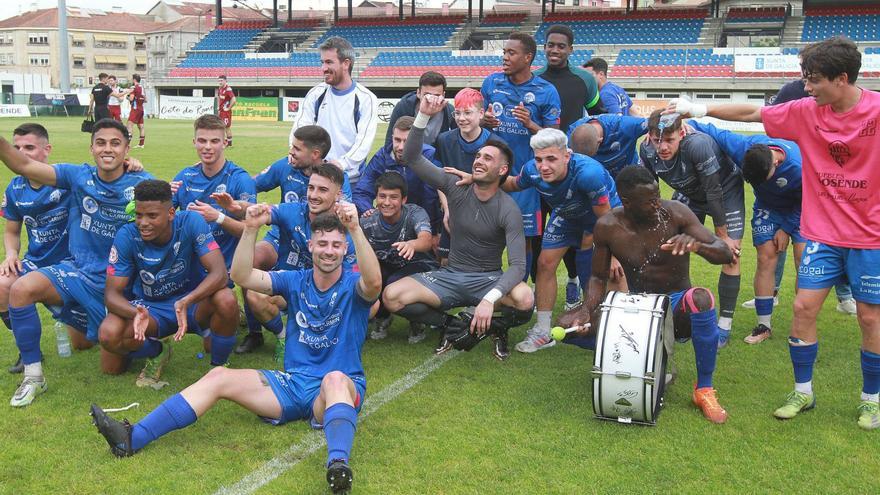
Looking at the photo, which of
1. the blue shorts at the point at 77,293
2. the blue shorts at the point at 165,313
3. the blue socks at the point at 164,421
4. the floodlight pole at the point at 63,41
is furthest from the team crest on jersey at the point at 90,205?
the floodlight pole at the point at 63,41

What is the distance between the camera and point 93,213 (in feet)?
18.6

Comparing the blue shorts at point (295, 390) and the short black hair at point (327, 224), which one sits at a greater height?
the short black hair at point (327, 224)

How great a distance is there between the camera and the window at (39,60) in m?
98.3

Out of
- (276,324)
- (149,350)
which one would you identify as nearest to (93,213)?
(149,350)

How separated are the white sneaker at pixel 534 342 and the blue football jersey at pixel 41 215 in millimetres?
3639

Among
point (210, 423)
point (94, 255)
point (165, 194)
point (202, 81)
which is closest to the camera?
point (210, 423)

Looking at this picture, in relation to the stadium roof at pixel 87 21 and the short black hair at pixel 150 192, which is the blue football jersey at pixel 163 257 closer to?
the short black hair at pixel 150 192

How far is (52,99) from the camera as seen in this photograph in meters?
44.1

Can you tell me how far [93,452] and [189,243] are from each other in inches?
64.6

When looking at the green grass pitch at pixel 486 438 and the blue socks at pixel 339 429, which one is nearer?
the blue socks at pixel 339 429

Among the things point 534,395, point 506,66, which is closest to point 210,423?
point 534,395

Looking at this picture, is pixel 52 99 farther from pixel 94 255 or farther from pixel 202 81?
pixel 94 255

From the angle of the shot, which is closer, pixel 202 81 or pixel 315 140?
pixel 315 140

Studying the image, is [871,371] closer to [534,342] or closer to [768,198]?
[768,198]
